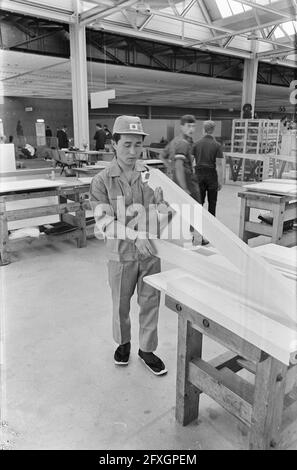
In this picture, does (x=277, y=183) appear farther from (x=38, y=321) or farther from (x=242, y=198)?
(x=38, y=321)

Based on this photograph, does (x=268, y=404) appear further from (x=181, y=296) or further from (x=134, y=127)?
(x=134, y=127)

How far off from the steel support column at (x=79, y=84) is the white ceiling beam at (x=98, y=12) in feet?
0.40

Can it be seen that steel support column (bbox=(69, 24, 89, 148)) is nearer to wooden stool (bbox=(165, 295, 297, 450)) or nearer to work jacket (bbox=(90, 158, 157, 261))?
work jacket (bbox=(90, 158, 157, 261))

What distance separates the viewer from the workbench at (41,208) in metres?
2.69

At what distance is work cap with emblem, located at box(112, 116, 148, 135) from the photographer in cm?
116

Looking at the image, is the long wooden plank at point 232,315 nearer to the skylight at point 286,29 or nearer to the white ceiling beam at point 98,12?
the skylight at point 286,29

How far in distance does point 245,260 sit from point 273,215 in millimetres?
466

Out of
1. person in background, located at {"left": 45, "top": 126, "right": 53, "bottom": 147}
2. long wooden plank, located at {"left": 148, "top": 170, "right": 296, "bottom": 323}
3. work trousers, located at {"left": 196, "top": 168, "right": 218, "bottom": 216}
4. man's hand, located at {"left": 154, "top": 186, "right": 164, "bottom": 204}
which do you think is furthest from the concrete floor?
person in background, located at {"left": 45, "top": 126, "right": 53, "bottom": 147}

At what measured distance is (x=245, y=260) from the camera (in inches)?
31.7

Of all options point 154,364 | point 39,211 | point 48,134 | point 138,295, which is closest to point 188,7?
point 138,295

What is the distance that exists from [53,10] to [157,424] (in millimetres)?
4522

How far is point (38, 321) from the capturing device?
188 centimetres

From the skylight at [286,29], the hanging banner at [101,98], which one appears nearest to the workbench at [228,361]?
the skylight at [286,29]
